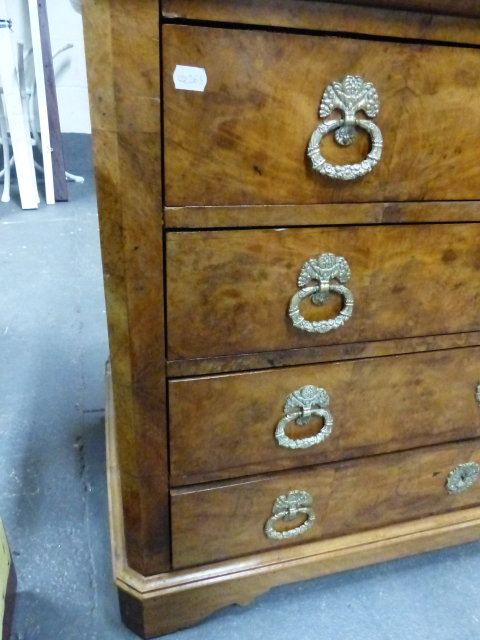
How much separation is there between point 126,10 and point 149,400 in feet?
1.33

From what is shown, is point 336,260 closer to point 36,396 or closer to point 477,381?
point 477,381

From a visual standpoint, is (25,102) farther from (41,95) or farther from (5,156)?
(5,156)

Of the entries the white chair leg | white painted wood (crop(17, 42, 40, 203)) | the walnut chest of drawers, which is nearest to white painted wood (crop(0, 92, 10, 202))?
the white chair leg

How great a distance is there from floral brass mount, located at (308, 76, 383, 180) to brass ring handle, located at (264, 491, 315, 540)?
0.48 metres

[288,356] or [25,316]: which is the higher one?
[288,356]

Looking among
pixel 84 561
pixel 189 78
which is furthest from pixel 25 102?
pixel 189 78

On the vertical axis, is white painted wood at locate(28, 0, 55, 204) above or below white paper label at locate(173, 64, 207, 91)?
below

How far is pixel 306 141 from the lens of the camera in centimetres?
51

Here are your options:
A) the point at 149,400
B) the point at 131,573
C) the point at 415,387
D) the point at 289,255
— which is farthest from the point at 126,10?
the point at 131,573

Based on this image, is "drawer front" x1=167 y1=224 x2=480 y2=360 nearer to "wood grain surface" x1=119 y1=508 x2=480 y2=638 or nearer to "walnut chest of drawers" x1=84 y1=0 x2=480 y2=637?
"walnut chest of drawers" x1=84 y1=0 x2=480 y2=637

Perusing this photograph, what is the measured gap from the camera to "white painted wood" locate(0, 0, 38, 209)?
2344 millimetres

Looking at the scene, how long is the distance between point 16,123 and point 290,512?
2363 millimetres

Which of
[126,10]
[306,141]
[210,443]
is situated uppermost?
[126,10]

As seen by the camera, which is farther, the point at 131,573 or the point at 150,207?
the point at 131,573
